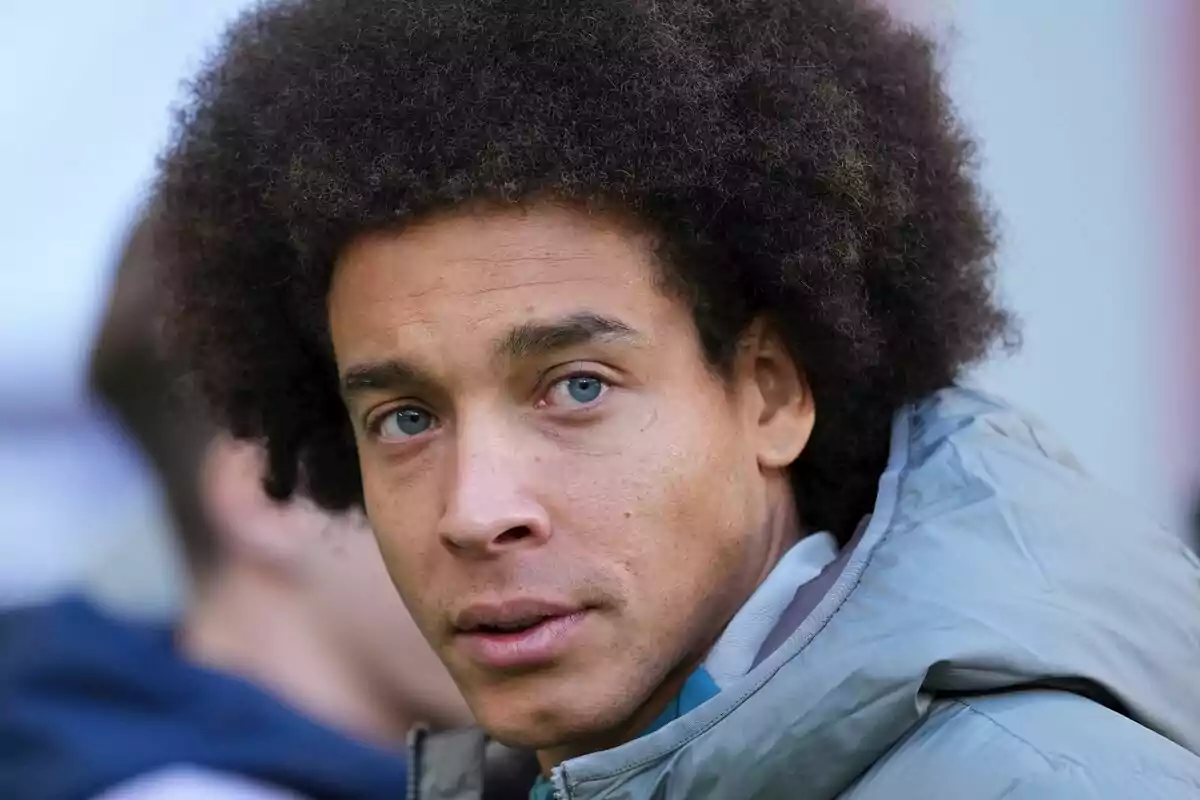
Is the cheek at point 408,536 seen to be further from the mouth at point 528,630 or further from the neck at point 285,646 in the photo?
the neck at point 285,646

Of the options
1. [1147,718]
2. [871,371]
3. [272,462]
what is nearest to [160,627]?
[272,462]

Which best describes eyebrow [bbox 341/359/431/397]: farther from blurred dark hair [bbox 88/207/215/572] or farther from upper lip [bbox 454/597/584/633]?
blurred dark hair [bbox 88/207/215/572]

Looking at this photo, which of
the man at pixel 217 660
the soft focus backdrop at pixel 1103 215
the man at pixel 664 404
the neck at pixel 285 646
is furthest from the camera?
the soft focus backdrop at pixel 1103 215

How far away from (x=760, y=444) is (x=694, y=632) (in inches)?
10.1

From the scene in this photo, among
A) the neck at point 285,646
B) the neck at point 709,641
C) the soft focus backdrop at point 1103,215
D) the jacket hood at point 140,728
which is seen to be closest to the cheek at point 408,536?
the neck at point 709,641

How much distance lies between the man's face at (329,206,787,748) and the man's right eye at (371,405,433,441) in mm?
20

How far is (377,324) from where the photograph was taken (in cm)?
172

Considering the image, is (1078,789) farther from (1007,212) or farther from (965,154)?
(1007,212)

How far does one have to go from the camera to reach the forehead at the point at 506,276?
1648 millimetres

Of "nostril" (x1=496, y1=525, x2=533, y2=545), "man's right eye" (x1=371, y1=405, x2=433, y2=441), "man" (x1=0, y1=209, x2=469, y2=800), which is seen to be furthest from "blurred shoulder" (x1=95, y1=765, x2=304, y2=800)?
"nostril" (x1=496, y1=525, x2=533, y2=545)

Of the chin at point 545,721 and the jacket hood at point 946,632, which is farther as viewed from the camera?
the chin at point 545,721

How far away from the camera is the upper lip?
1.63m

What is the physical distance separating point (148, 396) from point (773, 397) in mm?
1649

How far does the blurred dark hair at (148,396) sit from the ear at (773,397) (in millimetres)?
1421
